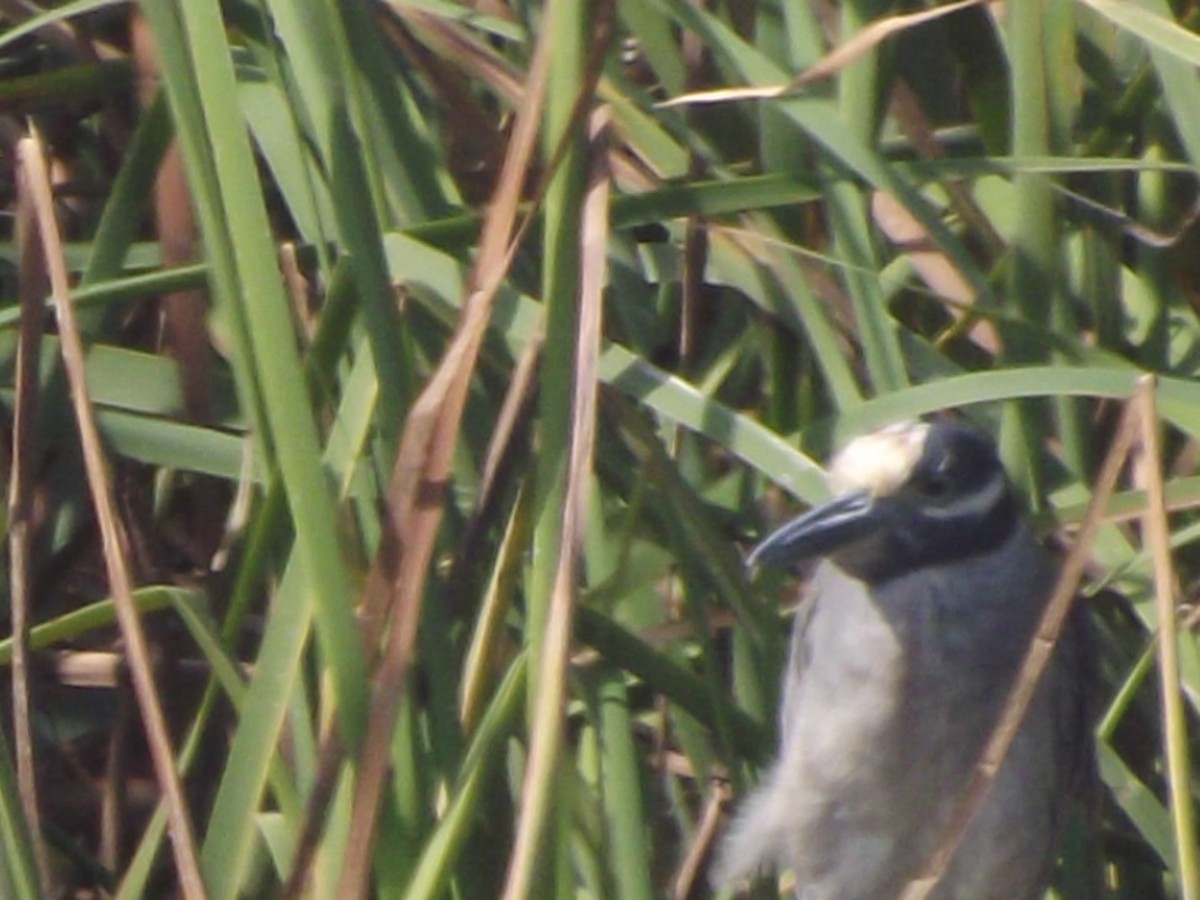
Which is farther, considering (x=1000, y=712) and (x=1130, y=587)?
(x=1000, y=712)

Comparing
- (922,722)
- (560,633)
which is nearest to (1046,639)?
(560,633)

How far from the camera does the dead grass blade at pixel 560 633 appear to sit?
3.90 ft

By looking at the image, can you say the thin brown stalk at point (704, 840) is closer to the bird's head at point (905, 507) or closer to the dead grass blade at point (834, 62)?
the bird's head at point (905, 507)

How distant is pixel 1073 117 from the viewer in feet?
5.52

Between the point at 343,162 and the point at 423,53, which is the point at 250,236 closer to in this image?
the point at 343,162

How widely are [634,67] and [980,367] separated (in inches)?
16.8

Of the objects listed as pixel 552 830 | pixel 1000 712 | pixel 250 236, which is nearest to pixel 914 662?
→ pixel 1000 712

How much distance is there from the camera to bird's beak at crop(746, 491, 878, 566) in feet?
4.98

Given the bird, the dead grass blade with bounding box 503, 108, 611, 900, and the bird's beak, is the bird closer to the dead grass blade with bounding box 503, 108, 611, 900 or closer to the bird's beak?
the bird's beak

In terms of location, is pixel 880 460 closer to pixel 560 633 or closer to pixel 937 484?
pixel 937 484

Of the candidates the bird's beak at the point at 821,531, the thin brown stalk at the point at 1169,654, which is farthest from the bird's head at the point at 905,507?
the thin brown stalk at the point at 1169,654

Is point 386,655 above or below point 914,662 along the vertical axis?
above

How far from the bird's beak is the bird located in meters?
0.12

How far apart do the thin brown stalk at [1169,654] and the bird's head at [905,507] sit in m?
0.31
